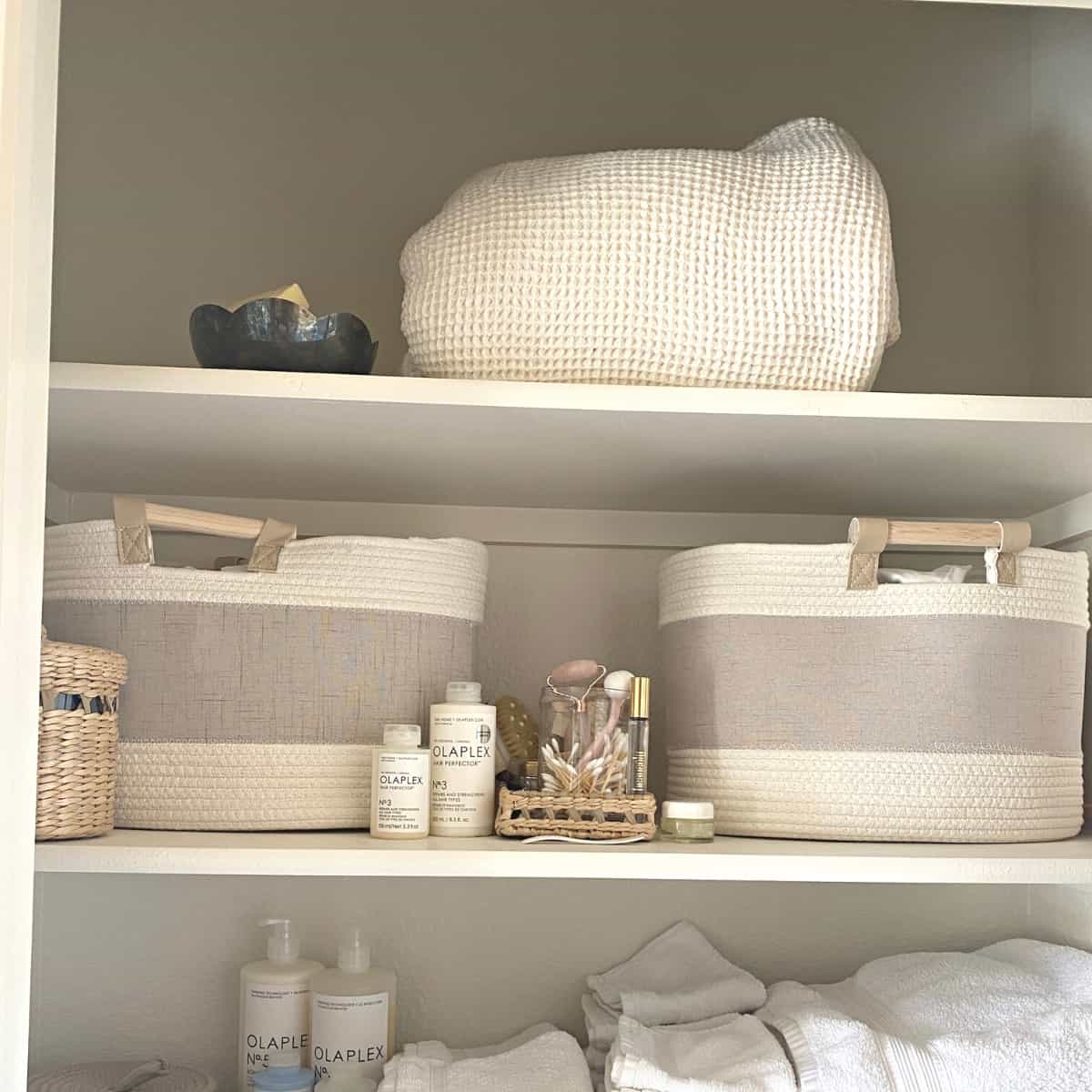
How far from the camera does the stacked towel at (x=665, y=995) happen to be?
3.92 ft

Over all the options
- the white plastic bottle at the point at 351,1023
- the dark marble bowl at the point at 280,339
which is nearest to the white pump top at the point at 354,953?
the white plastic bottle at the point at 351,1023

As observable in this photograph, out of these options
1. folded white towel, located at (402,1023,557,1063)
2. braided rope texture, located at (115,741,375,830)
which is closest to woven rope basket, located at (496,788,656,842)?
braided rope texture, located at (115,741,375,830)

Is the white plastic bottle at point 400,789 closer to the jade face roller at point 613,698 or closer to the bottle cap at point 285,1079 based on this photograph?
the jade face roller at point 613,698

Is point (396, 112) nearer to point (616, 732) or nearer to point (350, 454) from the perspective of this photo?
point (350, 454)

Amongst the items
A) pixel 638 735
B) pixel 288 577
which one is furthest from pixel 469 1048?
pixel 288 577

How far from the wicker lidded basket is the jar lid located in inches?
17.3

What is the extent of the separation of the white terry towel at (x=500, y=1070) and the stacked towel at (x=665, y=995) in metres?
0.04

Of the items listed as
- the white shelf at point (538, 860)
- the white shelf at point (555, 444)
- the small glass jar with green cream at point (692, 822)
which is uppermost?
the white shelf at point (555, 444)

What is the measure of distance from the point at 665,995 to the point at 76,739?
62 cm

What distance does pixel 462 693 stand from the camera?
108 centimetres

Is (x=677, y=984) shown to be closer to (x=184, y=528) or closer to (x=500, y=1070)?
(x=500, y=1070)

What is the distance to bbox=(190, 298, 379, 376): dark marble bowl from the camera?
1008mm

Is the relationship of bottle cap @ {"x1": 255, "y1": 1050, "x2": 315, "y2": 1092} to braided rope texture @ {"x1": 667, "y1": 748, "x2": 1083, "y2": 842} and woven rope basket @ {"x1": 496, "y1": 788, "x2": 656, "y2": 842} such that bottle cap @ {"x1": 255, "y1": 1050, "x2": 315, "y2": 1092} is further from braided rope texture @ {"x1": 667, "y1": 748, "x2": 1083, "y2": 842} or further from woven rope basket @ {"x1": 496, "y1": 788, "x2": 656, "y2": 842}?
braided rope texture @ {"x1": 667, "y1": 748, "x2": 1083, "y2": 842}

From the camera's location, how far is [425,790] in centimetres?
104
